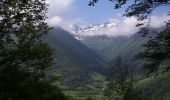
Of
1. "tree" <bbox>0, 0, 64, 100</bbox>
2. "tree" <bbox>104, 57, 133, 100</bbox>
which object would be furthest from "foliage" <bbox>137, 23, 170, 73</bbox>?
"tree" <bbox>104, 57, 133, 100</bbox>

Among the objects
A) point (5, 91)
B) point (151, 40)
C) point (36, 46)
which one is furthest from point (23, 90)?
point (151, 40)

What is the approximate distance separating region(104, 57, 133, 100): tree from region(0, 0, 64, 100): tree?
1773 inches

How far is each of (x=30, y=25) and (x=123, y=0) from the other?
487 inches

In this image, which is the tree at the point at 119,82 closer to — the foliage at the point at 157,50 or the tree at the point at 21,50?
the tree at the point at 21,50

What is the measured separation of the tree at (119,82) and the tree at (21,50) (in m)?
45.0

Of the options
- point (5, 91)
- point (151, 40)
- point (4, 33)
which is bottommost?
point (5, 91)

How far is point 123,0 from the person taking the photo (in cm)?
2228

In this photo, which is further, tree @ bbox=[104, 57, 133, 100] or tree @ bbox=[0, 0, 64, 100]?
tree @ bbox=[104, 57, 133, 100]

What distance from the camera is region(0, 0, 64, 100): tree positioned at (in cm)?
3089

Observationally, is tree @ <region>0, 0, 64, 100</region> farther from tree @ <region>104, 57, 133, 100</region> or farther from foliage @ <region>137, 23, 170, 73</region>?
tree @ <region>104, 57, 133, 100</region>

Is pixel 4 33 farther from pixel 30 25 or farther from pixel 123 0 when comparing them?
pixel 123 0

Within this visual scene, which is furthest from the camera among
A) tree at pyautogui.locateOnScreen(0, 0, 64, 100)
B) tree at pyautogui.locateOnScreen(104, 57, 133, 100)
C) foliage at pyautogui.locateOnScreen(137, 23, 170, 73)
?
tree at pyautogui.locateOnScreen(104, 57, 133, 100)

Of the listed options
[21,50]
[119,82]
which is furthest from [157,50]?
[119,82]

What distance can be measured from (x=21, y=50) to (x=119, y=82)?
51691 millimetres
